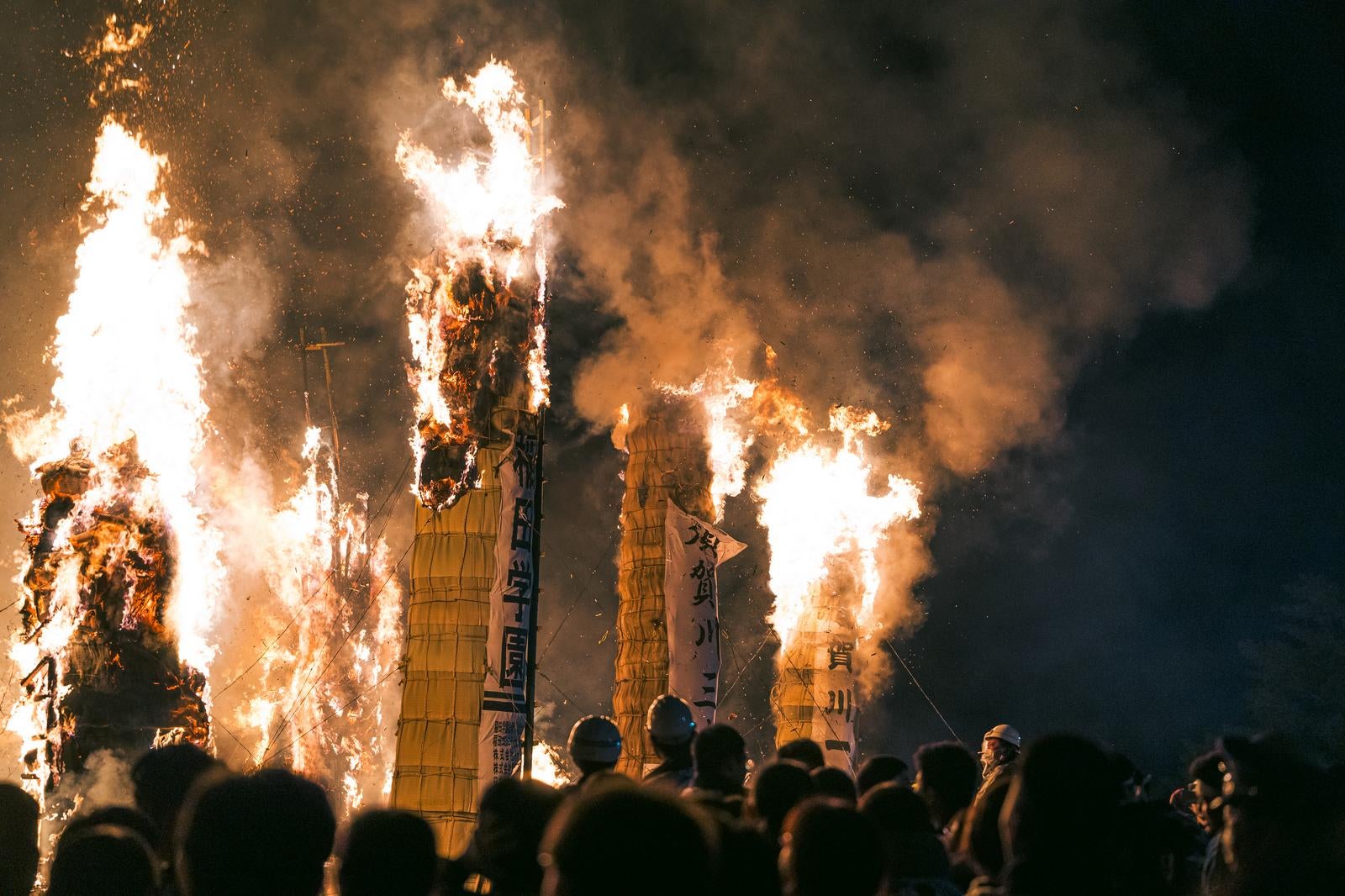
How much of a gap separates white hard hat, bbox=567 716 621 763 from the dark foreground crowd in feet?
4.18

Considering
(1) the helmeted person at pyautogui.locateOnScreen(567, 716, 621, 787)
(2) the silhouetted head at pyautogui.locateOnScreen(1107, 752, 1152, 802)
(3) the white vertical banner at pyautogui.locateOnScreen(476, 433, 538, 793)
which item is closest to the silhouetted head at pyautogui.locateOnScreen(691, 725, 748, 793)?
(1) the helmeted person at pyautogui.locateOnScreen(567, 716, 621, 787)

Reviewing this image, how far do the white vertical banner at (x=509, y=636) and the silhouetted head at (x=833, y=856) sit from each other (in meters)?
12.7

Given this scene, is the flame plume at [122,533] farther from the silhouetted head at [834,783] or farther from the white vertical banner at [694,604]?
the silhouetted head at [834,783]

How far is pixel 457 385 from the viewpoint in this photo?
17438 mm

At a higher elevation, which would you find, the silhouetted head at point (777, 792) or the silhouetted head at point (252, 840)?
the silhouetted head at point (777, 792)

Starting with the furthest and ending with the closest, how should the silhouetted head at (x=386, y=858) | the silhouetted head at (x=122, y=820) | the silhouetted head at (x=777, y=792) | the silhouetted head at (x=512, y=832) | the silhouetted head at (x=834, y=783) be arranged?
the silhouetted head at (x=834, y=783)
the silhouetted head at (x=777, y=792)
the silhouetted head at (x=122, y=820)
the silhouetted head at (x=512, y=832)
the silhouetted head at (x=386, y=858)

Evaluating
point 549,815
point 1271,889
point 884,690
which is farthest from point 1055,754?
point 884,690

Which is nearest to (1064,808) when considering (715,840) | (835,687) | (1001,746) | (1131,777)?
(715,840)

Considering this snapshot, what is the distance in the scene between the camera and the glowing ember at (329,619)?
33.6 metres

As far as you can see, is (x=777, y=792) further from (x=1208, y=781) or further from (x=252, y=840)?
(x=1208, y=781)

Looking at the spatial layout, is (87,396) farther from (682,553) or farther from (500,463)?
(682,553)

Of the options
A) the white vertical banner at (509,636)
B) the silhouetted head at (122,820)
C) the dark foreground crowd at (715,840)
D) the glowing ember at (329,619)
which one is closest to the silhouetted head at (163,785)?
the dark foreground crowd at (715,840)

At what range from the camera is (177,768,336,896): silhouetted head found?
3467mm

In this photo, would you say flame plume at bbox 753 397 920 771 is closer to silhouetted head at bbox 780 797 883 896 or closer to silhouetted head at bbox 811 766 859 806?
silhouetted head at bbox 811 766 859 806
